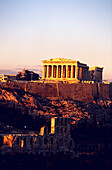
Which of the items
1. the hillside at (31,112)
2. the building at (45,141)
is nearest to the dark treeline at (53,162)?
the building at (45,141)

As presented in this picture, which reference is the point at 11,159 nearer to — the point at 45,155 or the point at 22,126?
the point at 45,155

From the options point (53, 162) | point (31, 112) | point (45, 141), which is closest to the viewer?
point (53, 162)

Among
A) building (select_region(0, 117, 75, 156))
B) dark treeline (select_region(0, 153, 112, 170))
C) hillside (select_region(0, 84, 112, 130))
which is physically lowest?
dark treeline (select_region(0, 153, 112, 170))

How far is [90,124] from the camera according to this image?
193 meters

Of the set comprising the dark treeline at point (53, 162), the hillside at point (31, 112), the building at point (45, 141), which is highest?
the hillside at point (31, 112)

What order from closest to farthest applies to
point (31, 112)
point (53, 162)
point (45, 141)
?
point (53, 162) < point (45, 141) < point (31, 112)

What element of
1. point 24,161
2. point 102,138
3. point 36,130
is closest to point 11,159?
point 24,161

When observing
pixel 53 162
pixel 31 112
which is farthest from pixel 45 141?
pixel 31 112

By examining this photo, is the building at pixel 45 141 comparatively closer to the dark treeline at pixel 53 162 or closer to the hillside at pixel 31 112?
the dark treeline at pixel 53 162

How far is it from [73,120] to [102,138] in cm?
1006

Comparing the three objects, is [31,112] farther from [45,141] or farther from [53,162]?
[53,162]

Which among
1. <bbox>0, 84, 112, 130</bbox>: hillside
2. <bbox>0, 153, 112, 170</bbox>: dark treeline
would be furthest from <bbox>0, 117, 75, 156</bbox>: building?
<bbox>0, 84, 112, 130</bbox>: hillside

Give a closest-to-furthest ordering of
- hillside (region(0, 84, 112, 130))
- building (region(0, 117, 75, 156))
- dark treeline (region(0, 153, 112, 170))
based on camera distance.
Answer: dark treeline (region(0, 153, 112, 170)), building (region(0, 117, 75, 156)), hillside (region(0, 84, 112, 130))

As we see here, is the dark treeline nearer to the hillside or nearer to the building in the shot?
the building
